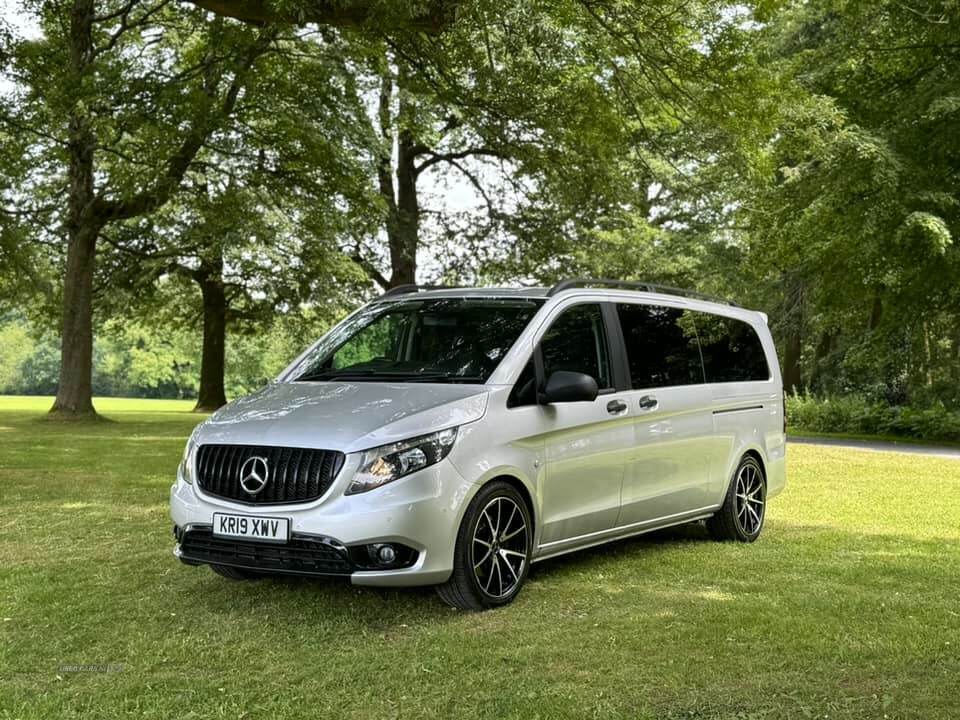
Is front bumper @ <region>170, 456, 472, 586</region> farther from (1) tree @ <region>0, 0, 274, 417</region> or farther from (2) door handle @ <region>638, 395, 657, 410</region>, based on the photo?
(1) tree @ <region>0, 0, 274, 417</region>

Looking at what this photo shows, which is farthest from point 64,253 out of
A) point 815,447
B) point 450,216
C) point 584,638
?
point 584,638

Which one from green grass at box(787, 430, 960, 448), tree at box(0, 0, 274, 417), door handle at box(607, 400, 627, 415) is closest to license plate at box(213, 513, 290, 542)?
door handle at box(607, 400, 627, 415)

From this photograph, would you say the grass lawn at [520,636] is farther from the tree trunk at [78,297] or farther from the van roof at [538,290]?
the tree trunk at [78,297]

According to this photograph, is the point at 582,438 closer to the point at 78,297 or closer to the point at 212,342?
the point at 78,297

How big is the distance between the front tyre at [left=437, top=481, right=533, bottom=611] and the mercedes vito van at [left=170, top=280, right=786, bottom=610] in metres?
0.01

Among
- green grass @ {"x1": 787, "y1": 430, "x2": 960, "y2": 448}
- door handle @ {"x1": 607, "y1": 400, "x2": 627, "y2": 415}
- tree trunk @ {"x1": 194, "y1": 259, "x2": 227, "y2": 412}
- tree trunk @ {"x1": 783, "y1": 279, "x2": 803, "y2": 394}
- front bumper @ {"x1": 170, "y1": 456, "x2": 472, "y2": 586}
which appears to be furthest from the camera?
tree trunk @ {"x1": 194, "y1": 259, "x2": 227, "y2": 412}

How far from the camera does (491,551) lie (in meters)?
6.22

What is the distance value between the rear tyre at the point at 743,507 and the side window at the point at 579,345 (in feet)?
6.90

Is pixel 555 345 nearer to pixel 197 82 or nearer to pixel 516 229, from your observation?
pixel 197 82

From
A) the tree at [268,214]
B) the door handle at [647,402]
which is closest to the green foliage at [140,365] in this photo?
the tree at [268,214]

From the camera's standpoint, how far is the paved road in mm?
19688

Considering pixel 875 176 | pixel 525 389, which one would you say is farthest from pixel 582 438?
pixel 875 176

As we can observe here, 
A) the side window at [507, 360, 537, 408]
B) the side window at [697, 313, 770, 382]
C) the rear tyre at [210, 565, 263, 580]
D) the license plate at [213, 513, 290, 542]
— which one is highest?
the side window at [697, 313, 770, 382]

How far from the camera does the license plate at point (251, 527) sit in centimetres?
573
